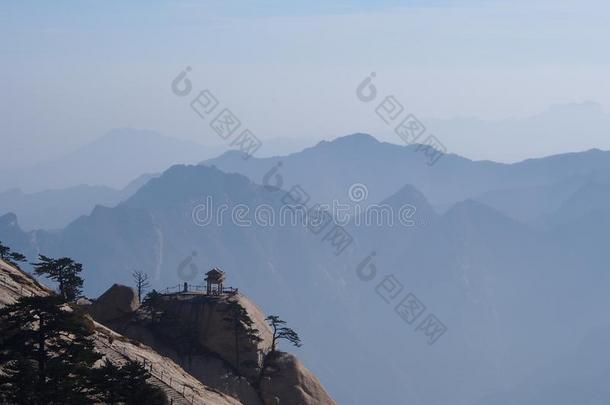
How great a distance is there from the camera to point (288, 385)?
285 ft

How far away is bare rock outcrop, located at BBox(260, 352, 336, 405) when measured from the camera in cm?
8612

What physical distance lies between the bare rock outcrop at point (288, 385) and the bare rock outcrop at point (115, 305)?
1443 centimetres

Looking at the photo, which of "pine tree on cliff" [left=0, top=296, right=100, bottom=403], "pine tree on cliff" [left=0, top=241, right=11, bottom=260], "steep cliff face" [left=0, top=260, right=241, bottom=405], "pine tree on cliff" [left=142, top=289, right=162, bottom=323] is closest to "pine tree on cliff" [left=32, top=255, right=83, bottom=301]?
→ "steep cliff face" [left=0, top=260, right=241, bottom=405]

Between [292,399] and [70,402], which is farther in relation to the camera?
[292,399]

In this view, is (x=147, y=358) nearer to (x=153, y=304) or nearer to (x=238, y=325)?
(x=238, y=325)

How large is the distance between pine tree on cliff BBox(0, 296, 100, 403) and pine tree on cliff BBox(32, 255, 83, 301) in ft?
57.8

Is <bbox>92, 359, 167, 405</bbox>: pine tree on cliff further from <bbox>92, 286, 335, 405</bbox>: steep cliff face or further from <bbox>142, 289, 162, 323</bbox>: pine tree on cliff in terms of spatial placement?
<bbox>142, 289, 162, 323</bbox>: pine tree on cliff

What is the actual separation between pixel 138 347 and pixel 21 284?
10.5 metres

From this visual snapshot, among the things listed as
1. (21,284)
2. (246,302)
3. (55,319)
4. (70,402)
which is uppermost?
(21,284)

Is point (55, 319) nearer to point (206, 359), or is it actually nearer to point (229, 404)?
point (229, 404)

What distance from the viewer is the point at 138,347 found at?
77.4m

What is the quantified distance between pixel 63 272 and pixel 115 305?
1120cm

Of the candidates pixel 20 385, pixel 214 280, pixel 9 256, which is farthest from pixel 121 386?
pixel 9 256

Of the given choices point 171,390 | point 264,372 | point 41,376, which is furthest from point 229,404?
point 41,376
